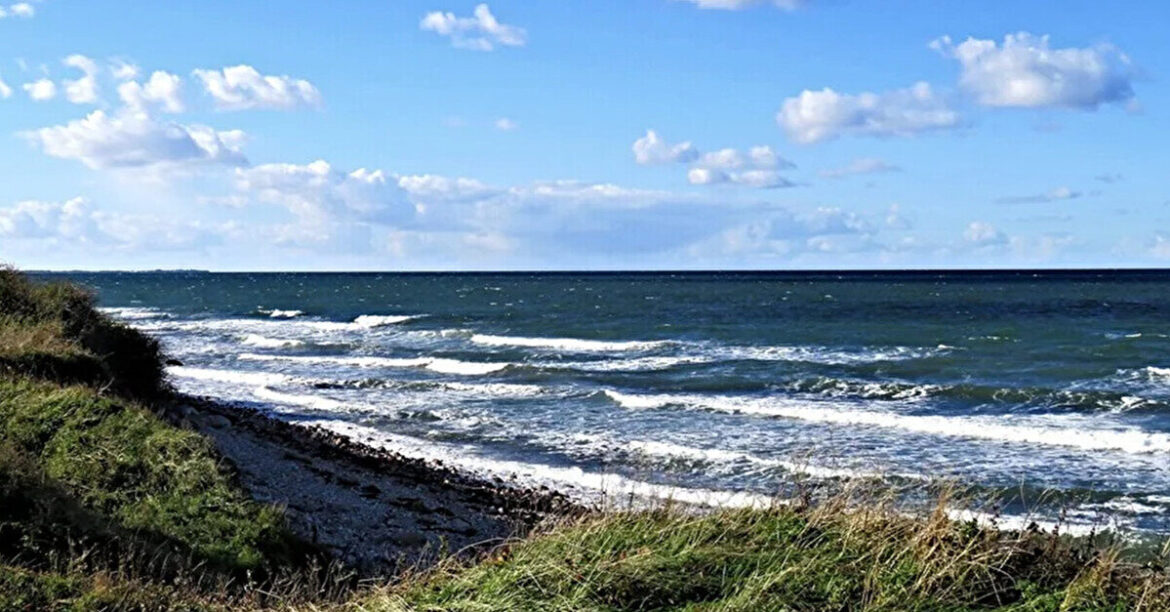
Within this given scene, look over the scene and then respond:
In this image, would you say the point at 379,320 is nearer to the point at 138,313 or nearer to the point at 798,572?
the point at 138,313

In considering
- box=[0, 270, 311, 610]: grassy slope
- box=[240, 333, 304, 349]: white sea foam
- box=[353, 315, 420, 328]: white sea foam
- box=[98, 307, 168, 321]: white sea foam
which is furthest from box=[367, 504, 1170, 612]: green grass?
box=[98, 307, 168, 321]: white sea foam

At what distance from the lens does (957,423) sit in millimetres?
23641

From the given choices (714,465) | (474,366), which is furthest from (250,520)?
(474,366)

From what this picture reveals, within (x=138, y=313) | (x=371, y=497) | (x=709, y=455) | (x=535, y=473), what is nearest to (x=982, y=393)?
(x=709, y=455)

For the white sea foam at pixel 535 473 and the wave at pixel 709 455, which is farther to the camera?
the wave at pixel 709 455

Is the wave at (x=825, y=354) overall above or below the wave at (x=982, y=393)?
above

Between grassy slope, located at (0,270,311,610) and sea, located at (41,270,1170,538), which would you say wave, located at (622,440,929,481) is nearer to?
sea, located at (41,270,1170,538)

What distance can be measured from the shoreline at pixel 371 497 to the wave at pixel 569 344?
21583mm

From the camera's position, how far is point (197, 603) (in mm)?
7020

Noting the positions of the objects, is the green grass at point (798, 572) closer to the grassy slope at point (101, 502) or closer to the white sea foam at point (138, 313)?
the grassy slope at point (101, 502)

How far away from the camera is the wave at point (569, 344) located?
43844mm

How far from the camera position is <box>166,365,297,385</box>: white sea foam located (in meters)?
34.1

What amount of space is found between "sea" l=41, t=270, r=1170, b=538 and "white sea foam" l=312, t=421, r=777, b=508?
0.27 ft

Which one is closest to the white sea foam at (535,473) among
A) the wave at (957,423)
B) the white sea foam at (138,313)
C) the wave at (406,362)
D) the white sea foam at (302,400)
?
the white sea foam at (302,400)
